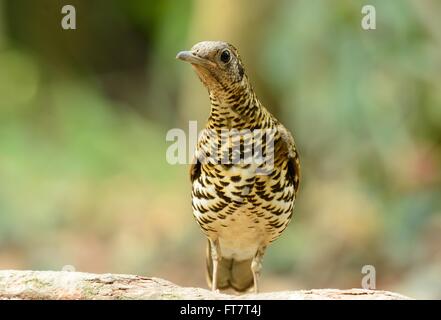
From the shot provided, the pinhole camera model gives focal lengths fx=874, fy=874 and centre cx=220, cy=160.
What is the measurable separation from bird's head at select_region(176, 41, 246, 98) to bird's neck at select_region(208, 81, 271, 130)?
8 cm

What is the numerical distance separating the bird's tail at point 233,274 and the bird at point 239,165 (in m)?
0.68

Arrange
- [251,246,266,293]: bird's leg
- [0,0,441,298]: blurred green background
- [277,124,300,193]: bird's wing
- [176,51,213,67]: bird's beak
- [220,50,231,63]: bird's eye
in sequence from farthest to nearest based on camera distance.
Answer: [0,0,441,298]: blurred green background
[251,246,266,293]: bird's leg
[277,124,300,193]: bird's wing
[220,50,231,63]: bird's eye
[176,51,213,67]: bird's beak

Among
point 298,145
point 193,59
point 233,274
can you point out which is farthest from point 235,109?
point 298,145

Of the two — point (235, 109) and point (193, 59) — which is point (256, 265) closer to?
point (235, 109)

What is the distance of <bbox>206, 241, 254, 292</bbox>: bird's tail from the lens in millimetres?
5379

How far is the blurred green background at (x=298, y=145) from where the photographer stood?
287 inches

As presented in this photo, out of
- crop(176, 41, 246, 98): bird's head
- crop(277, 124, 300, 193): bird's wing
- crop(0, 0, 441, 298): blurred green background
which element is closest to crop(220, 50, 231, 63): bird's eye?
crop(176, 41, 246, 98): bird's head

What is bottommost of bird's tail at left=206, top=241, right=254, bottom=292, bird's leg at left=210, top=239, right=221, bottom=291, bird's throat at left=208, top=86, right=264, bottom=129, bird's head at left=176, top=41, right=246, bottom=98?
bird's tail at left=206, top=241, right=254, bottom=292

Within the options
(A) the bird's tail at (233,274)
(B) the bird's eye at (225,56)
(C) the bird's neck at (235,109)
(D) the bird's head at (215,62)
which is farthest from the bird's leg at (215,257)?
(B) the bird's eye at (225,56)

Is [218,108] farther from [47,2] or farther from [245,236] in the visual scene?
[47,2]

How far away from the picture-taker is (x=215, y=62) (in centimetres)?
404

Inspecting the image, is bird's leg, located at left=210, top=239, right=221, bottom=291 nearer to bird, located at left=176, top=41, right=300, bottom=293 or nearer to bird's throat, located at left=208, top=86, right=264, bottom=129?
bird, located at left=176, top=41, right=300, bottom=293

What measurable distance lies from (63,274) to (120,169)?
557 cm
